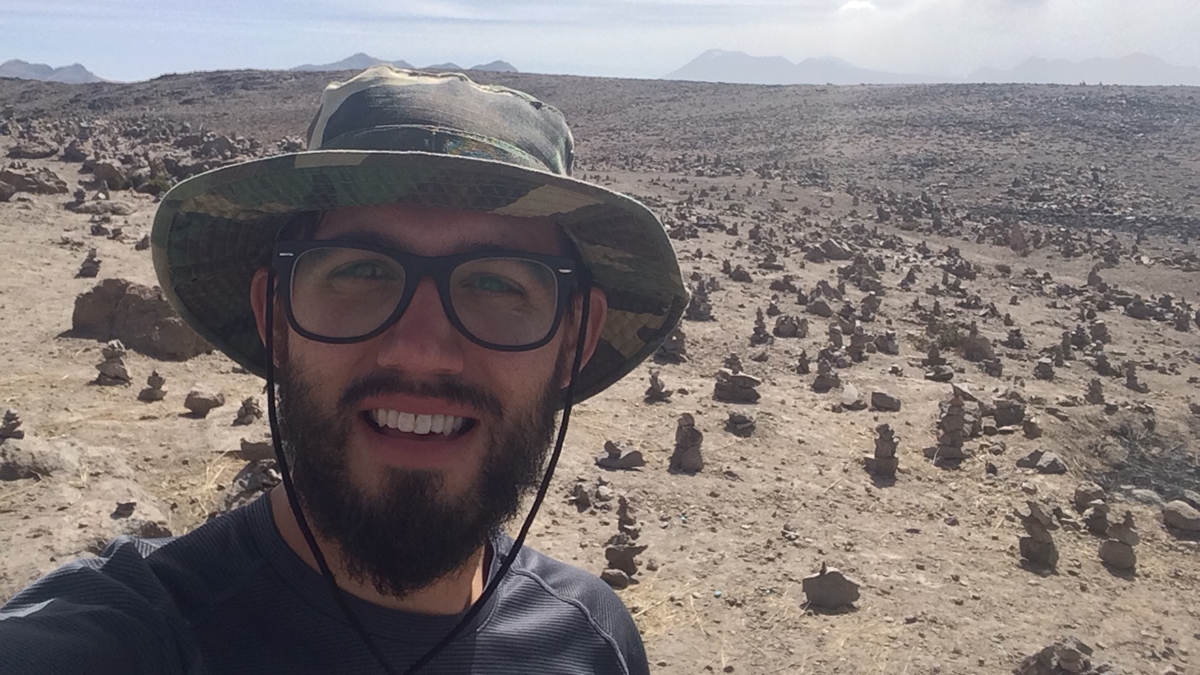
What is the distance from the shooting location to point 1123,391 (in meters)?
9.17

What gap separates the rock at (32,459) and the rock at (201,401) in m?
1.55

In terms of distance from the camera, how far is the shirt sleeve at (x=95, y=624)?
1.25 meters

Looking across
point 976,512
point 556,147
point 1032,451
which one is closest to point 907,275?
point 1032,451

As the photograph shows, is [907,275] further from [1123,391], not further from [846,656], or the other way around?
[846,656]

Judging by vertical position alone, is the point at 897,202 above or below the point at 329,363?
below

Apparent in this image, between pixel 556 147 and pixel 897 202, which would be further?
pixel 897 202

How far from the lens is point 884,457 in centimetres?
687

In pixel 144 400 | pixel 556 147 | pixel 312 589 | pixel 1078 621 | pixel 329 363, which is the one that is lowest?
pixel 1078 621

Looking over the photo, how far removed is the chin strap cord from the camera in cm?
154

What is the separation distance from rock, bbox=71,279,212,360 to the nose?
676 cm

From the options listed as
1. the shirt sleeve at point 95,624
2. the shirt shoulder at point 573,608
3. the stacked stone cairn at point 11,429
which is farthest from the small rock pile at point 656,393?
the shirt sleeve at point 95,624

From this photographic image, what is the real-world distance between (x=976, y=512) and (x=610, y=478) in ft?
8.51

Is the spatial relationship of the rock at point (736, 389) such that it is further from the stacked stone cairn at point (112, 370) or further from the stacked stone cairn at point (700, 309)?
the stacked stone cairn at point (112, 370)

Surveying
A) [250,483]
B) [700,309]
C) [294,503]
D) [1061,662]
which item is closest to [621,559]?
[250,483]
